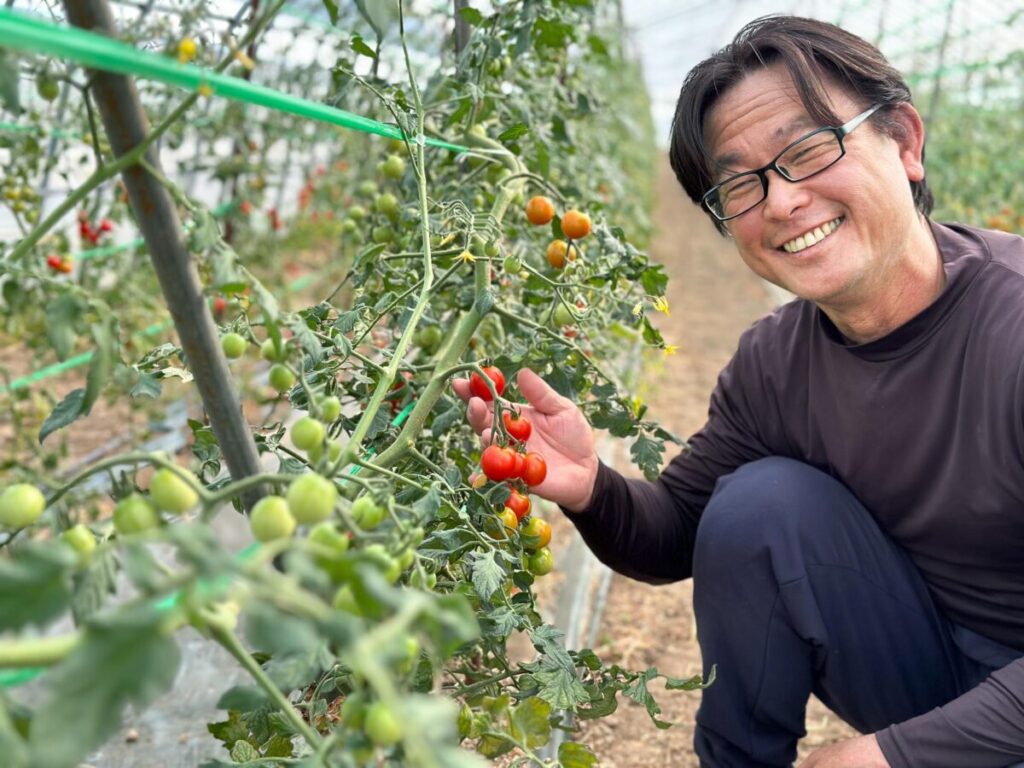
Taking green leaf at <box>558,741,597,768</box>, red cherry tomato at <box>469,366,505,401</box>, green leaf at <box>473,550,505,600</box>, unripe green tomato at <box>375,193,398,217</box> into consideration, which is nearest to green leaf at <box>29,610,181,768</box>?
green leaf at <box>473,550,505,600</box>

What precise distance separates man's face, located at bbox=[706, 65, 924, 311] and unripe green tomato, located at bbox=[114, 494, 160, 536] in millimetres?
1045

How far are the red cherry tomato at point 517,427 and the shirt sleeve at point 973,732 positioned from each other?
1.92 feet

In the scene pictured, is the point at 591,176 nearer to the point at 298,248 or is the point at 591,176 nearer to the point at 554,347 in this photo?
the point at 554,347

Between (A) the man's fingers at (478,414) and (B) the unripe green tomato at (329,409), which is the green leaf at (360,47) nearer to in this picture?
(A) the man's fingers at (478,414)

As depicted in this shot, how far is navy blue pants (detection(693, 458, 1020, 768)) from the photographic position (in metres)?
1.40

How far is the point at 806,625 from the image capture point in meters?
1.38

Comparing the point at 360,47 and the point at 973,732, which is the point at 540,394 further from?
the point at 973,732

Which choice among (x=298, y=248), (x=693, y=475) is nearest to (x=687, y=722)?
(x=693, y=475)

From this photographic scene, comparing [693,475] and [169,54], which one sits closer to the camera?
[169,54]

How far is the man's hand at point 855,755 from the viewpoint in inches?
47.9

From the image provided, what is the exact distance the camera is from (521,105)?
1713 mm

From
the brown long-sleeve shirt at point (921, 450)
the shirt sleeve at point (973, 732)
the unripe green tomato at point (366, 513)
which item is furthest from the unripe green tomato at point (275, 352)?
the shirt sleeve at point (973, 732)

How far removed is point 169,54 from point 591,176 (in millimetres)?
2315

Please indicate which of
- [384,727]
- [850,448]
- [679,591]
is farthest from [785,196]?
[679,591]
